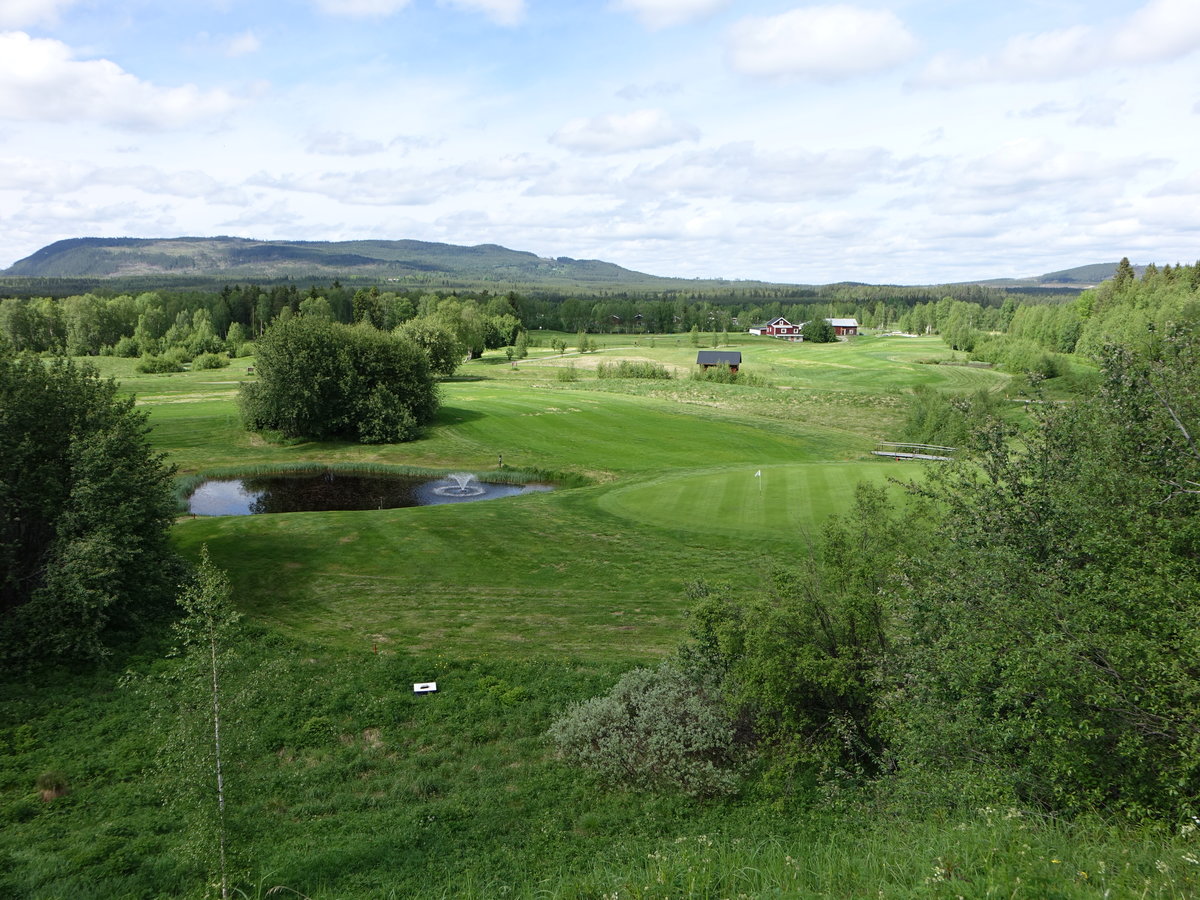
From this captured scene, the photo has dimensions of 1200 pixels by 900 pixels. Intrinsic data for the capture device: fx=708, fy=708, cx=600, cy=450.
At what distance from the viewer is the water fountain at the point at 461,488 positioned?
47.5 m

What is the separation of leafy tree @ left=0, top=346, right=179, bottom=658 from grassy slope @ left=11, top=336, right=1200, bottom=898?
1932 millimetres

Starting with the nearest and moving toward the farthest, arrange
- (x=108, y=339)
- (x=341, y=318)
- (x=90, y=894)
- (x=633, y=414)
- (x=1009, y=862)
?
(x=1009, y=862), (x=90, y=894), (x=633, y=414), (x=108, y=339), (x=341, y=318)

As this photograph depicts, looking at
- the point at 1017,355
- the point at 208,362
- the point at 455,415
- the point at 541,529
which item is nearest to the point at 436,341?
the point at 455,415

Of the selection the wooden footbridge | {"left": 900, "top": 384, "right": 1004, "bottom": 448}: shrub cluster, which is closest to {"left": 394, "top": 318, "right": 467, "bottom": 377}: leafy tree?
the wooden footbridge

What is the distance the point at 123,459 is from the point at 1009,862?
26548 mm

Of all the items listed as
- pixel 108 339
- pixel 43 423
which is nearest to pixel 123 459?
pixel 43 423

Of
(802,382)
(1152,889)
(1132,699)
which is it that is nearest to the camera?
(1152,889)

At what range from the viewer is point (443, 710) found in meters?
19.1

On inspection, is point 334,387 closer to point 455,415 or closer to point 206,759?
point 455,415

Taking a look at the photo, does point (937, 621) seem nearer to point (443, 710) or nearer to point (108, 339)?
point (443, 710)

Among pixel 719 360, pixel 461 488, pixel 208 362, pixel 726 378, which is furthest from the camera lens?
pixel 208 362

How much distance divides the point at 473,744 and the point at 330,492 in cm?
3424

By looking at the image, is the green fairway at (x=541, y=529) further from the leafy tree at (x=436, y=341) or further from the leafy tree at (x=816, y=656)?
the leafy tree at (x=436, y=341)

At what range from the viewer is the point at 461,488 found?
4900 cm
